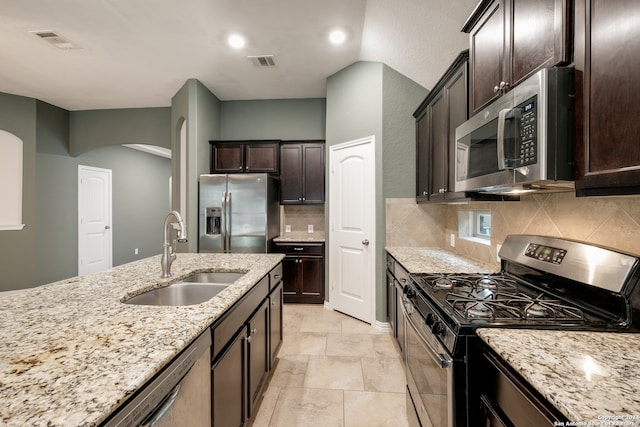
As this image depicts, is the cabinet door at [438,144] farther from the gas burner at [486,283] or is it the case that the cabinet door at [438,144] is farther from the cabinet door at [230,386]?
the cabinet door at [230,386]

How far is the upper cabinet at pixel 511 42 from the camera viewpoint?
1102mm

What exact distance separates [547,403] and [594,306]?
0.65 m

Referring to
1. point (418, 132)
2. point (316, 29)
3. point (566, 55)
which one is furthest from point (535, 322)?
point (316, 29)

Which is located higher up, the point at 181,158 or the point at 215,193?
the point at 181,158

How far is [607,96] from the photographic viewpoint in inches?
36.2

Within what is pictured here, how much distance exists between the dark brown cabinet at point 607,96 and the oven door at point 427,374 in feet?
2.72

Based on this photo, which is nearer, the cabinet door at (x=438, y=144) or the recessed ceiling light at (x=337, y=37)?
the cabinet door at (x=438, y=144)

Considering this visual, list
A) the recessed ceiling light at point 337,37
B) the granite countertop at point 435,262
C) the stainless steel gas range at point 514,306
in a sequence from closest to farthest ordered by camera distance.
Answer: the stainless steel gas range at point 514,306 < the granite countertop at point 435,262 < the recessed ceiling light at point 337,37

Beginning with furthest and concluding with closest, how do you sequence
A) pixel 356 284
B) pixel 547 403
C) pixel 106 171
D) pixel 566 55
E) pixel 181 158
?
pixel 106 171 → pixel 181 158 → pixel 356 284 → pixel 566 55 → pixel 547 403

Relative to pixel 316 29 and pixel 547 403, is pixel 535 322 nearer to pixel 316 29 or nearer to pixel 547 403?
pixel 547 403

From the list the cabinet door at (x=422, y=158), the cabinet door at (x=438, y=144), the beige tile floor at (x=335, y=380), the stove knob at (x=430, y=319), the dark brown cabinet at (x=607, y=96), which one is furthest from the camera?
the cabinet door at (x=422, y=158)

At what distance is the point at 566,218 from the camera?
1.47m

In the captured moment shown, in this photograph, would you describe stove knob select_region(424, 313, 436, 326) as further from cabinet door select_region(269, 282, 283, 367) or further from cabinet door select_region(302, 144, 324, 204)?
cabinet door select_region(302, 144, 324, 204)

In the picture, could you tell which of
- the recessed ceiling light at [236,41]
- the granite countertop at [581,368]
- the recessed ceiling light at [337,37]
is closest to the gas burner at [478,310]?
the granite countertop at [581,368]
